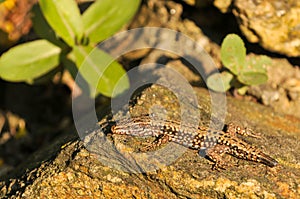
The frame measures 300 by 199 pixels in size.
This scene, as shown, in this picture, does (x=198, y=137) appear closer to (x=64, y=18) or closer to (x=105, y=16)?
(x=105, y=16)

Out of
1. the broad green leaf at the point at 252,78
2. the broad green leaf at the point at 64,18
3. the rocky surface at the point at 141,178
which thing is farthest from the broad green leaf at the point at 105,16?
the rocky surface at the point at 141,178

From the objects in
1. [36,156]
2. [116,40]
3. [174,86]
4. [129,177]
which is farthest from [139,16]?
[129,177]

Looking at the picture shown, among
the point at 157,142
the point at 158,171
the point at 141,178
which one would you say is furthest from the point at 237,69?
the point at 141,178

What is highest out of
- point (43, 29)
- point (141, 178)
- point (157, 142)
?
point (43, 29)

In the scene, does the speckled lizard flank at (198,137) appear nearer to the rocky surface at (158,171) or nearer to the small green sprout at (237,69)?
the rocky surface at (158,171)

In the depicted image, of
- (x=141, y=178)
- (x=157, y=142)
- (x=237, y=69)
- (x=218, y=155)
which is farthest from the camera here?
(x=237, y=69)

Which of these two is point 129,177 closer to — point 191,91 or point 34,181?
point 34,181
